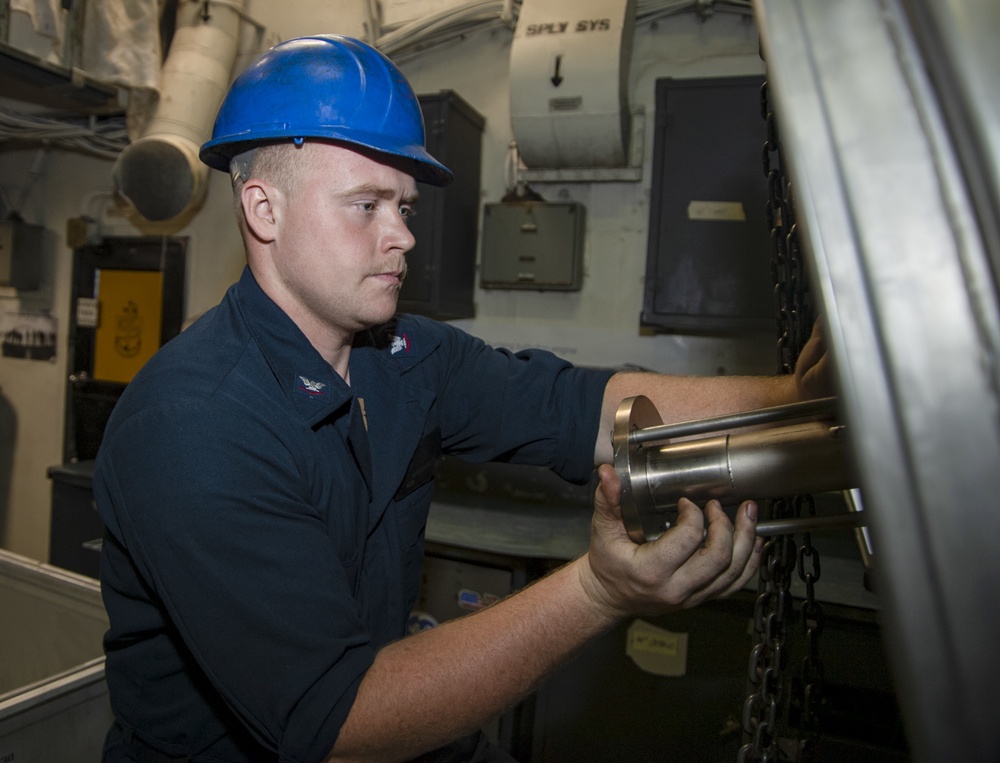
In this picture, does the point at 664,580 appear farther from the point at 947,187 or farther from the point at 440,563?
the point at 440,563

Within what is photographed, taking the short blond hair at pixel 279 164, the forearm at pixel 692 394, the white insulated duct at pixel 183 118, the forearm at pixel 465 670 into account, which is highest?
the white insulated duct at pixel 183 118

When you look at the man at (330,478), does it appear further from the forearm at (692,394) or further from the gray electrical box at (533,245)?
the gray electrical box at (533,245)

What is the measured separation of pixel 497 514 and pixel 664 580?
1.52 m

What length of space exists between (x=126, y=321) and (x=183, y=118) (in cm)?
106

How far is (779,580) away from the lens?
776mm

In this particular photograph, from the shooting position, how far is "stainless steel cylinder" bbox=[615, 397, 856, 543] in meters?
0.69

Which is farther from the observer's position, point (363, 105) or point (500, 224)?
point (500, 224)

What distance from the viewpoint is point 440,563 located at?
1960mm

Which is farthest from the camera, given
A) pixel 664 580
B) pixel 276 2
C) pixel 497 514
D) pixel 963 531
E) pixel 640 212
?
pixel 276 2

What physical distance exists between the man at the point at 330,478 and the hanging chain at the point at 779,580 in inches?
2.1

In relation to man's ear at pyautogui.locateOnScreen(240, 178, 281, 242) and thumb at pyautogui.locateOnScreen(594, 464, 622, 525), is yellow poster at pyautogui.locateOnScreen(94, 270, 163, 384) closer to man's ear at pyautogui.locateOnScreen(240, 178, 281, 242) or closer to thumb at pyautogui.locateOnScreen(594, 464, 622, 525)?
man's ear at pyautogui.locateOnScreen(240, 178, 281, 242)

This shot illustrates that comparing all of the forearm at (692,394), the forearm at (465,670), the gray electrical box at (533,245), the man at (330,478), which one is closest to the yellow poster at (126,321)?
the gray electrical box at (533,245)

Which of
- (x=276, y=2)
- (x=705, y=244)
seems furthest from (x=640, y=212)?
(x=276, y=2)

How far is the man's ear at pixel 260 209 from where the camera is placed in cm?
103
